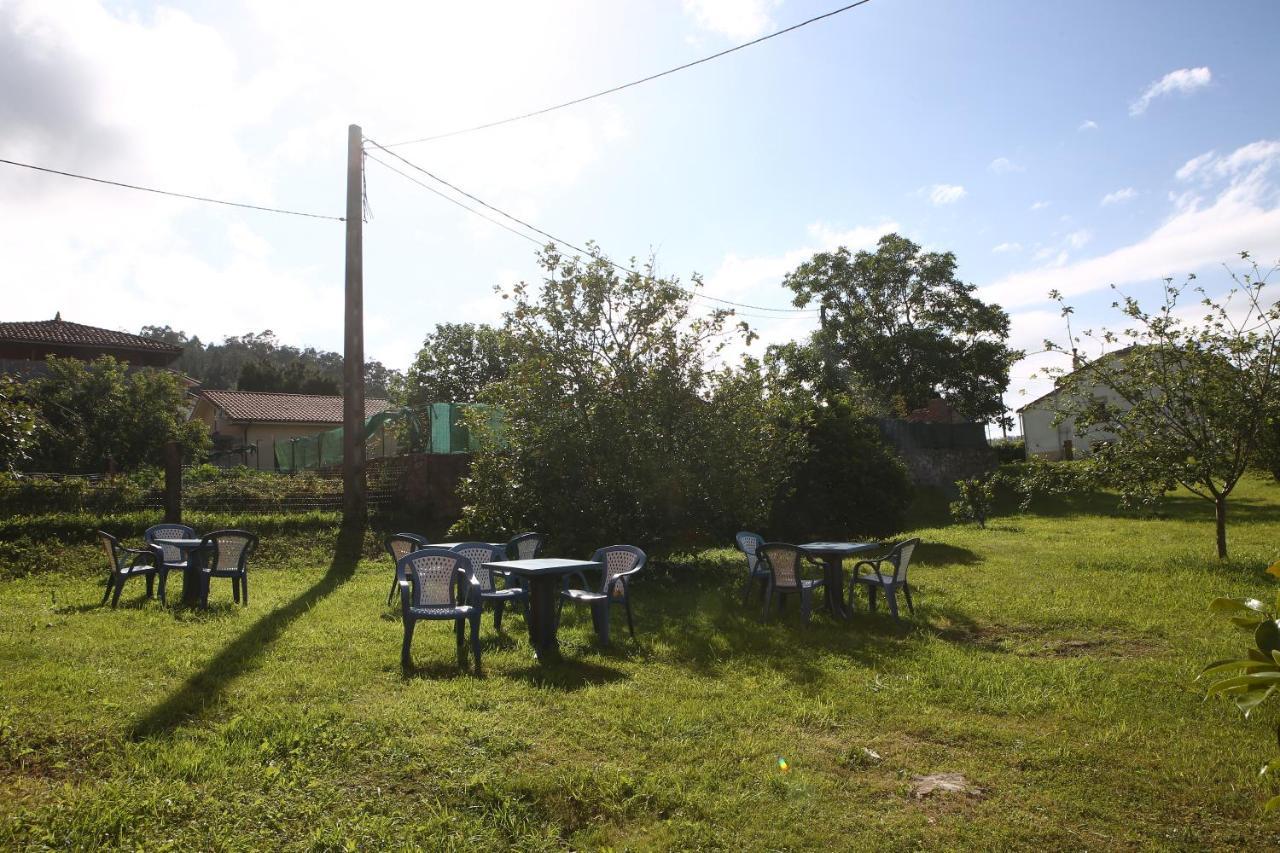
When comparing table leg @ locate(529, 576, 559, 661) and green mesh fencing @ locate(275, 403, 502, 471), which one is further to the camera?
green mesh fencing @ locate(275, 403, 502, 471)

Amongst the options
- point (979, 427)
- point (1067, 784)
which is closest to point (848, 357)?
point (979, 427)

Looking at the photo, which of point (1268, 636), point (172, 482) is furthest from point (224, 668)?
point (172, 482)

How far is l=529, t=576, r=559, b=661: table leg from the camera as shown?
7.15 metres

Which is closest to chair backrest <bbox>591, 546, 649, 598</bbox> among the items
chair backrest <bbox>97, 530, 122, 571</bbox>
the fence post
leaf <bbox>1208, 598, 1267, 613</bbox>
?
chair backrest <bbox>97, 530, 122, 571</bbox>

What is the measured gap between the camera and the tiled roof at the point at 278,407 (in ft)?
122

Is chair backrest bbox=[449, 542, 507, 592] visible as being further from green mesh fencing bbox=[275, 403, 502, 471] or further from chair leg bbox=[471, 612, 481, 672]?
green mesh fencing bbox=[275, 403, 502, 471]

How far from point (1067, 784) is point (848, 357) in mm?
35867

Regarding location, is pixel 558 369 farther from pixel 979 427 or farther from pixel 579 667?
pixel 979 427

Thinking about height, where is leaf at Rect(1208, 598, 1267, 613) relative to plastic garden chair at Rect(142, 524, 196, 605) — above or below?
above

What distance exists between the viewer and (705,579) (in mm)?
11797

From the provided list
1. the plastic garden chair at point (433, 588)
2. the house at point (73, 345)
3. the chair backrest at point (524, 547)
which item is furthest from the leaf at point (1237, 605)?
the house at point (73, 345)

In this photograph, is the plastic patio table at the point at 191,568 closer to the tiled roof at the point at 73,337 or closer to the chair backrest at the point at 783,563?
the chair backrest at the point at 783,563

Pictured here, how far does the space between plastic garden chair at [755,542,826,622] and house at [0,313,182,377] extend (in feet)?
93.5

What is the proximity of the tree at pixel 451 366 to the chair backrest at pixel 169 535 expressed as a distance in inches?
1231
